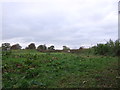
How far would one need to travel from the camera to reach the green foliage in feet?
43.2

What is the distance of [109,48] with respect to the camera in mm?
13938

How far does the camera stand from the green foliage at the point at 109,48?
1318cm

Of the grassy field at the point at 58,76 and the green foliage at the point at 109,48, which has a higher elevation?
the green foliage at the point at 109,48

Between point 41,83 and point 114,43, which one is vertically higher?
point 114,43

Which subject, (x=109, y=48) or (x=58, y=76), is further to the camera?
(x=109, y=48)

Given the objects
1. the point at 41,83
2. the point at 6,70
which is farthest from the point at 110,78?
the point at 6,70

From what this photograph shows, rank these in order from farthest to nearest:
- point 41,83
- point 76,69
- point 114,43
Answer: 1. point 114,43
2. point 76,69
3. point 41,83

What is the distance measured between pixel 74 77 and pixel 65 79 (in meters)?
0.34

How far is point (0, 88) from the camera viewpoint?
245 inches

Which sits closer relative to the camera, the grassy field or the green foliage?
the grassy field

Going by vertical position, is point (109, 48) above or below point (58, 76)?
above

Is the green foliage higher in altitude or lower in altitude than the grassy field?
higher

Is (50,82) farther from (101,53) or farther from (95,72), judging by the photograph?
(101,53)

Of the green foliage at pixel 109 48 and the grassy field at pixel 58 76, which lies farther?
the green foliage at pixel 109 48
